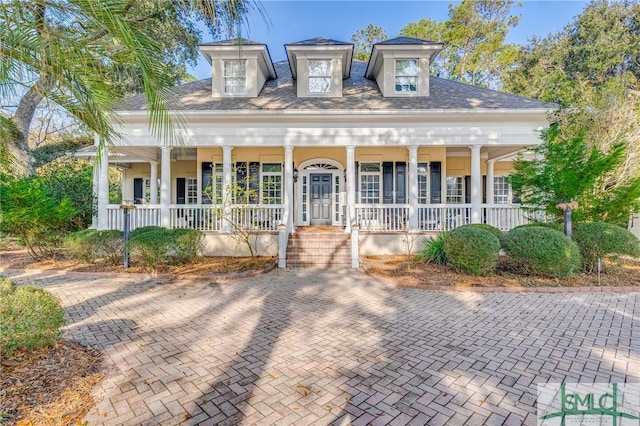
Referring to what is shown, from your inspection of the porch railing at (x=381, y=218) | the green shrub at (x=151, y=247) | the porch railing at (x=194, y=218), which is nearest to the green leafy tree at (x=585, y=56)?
the porch railing at (x=381, y=218)

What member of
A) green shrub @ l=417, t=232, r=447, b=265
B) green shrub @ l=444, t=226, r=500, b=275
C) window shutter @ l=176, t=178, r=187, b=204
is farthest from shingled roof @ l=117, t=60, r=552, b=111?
green shrub @ l=444, t=226, r=500, b=275

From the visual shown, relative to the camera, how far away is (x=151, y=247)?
7.95m

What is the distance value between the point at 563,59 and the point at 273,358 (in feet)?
96.3

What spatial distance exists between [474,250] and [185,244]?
740 cm

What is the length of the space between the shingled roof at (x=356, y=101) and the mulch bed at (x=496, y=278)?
5.28 metres

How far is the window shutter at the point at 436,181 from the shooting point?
41.3 ft

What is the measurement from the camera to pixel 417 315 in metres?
5.21

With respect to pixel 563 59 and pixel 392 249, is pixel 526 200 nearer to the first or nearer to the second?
pixel 392 249

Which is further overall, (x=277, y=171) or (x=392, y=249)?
(x=277, y=171)

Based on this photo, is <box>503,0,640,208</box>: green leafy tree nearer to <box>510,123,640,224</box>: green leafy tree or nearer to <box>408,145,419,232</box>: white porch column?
<box>510,123,640,224</box>: green leafy tree

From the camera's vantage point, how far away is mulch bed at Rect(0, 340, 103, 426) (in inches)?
98.8

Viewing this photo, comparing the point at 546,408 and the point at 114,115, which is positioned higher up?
the point at 114,115

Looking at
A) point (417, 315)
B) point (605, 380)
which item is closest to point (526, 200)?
point (417, 315)

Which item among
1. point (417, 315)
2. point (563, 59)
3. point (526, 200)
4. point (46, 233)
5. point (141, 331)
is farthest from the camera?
point (563, 59)
